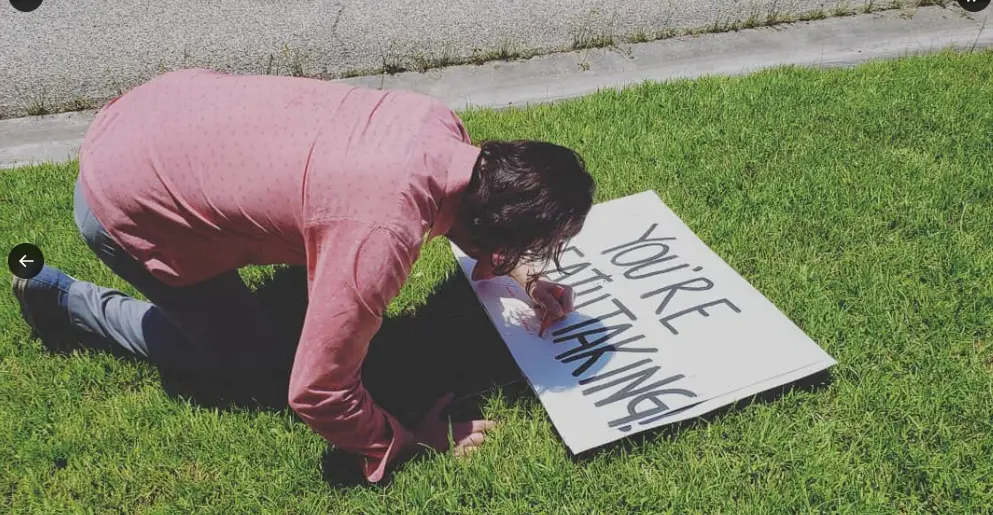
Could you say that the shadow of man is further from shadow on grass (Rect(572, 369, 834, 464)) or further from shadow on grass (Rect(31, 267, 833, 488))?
shadow on grass (Rect(572, 369, 834, 464))

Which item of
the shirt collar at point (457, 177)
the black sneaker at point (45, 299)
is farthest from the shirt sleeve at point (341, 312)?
the black sneaker at point (45, 299)

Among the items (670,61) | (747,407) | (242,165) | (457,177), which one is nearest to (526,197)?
(457,177)

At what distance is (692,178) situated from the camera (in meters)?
2.98

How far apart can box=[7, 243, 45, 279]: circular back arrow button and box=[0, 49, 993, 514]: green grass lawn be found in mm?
40

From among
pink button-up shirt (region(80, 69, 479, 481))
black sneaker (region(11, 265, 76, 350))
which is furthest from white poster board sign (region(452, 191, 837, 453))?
black sneaker (region(11, 265, 76, 350))

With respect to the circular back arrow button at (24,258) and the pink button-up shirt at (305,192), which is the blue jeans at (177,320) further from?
the circular back arrow button at (24,258)

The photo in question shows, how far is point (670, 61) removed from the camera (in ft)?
13.1

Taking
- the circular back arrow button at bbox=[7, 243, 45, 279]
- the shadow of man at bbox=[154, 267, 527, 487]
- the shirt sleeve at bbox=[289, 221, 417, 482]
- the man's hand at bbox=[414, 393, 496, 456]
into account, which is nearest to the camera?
the shirt sleeve at bbox=[289, 221, 417, 482]

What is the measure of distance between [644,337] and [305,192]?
1.11 meters

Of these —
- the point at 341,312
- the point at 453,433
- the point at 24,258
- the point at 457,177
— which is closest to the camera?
the point at 341,312

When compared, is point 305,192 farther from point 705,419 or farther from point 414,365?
point 705,419

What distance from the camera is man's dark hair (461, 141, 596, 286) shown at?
5.61 feet

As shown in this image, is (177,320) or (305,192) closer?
(305,192)

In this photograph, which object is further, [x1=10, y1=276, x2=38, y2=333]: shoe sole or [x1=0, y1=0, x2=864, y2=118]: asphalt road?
[x1=0, y1=0, x2=864, y2=118]: asphalt road
